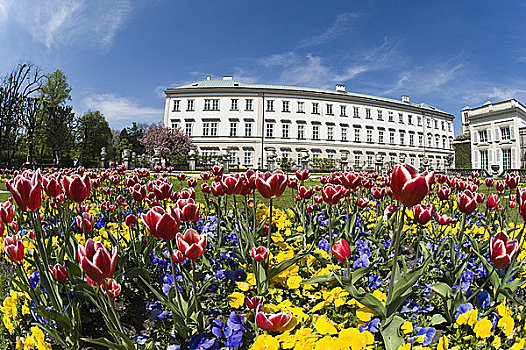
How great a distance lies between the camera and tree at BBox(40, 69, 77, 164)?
31594 mm

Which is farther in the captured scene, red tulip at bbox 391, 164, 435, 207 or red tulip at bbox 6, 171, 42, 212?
red tulip at bbox 6, 171, 42, 212

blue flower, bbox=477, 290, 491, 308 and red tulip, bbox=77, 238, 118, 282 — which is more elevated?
red tulip, bbox=77, 238, 118, 282

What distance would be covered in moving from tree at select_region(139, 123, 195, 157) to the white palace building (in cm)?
239

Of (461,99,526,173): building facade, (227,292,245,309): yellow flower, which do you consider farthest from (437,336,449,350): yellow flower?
(461,99,526,173): building facade

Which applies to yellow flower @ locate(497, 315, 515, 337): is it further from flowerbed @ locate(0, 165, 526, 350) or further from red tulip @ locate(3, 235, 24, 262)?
red tulip @ locate(3, 235, 24, 262)

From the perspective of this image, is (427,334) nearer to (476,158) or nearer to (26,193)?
(26,193)

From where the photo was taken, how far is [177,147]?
113 feet

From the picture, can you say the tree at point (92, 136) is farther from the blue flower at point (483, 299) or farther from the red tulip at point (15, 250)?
the blue flower at point (483, 299)

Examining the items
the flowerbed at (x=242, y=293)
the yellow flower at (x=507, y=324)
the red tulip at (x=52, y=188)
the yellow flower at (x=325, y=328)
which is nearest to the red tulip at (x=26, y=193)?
the flowerbed at (x=242, y=293)

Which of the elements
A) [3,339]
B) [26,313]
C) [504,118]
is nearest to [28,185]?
[26,313]

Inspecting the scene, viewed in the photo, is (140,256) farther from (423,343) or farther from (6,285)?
(423,343)

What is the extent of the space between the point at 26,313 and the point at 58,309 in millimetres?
399

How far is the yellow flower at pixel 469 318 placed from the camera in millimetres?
1475

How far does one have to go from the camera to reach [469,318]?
150cm
